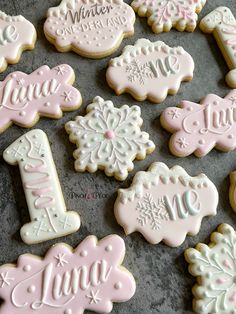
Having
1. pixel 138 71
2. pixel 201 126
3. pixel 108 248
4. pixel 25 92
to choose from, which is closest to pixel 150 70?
pixel 138 71

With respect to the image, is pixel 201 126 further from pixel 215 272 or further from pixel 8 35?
pixel 8 35

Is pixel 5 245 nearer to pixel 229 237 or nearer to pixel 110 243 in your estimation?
pixel 110 243

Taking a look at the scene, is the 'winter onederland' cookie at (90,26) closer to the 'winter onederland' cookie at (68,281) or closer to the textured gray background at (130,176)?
the textured gray background at (130,176)

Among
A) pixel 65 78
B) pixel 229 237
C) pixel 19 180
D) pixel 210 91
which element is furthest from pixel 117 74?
pixel 229 237

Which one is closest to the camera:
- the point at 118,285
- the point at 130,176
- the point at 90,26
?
the point at 118,285

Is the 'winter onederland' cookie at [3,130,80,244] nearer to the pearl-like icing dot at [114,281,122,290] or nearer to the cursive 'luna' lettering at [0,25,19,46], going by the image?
the pearl-like icing dot at [114,281,122,290]

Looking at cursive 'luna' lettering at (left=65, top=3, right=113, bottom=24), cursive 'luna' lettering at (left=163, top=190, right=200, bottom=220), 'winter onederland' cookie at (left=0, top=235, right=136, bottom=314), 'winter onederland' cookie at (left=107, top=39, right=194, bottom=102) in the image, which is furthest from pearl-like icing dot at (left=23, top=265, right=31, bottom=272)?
cursive 'luna' lettering at (left=65, top=3, right=113, bottom=24)
